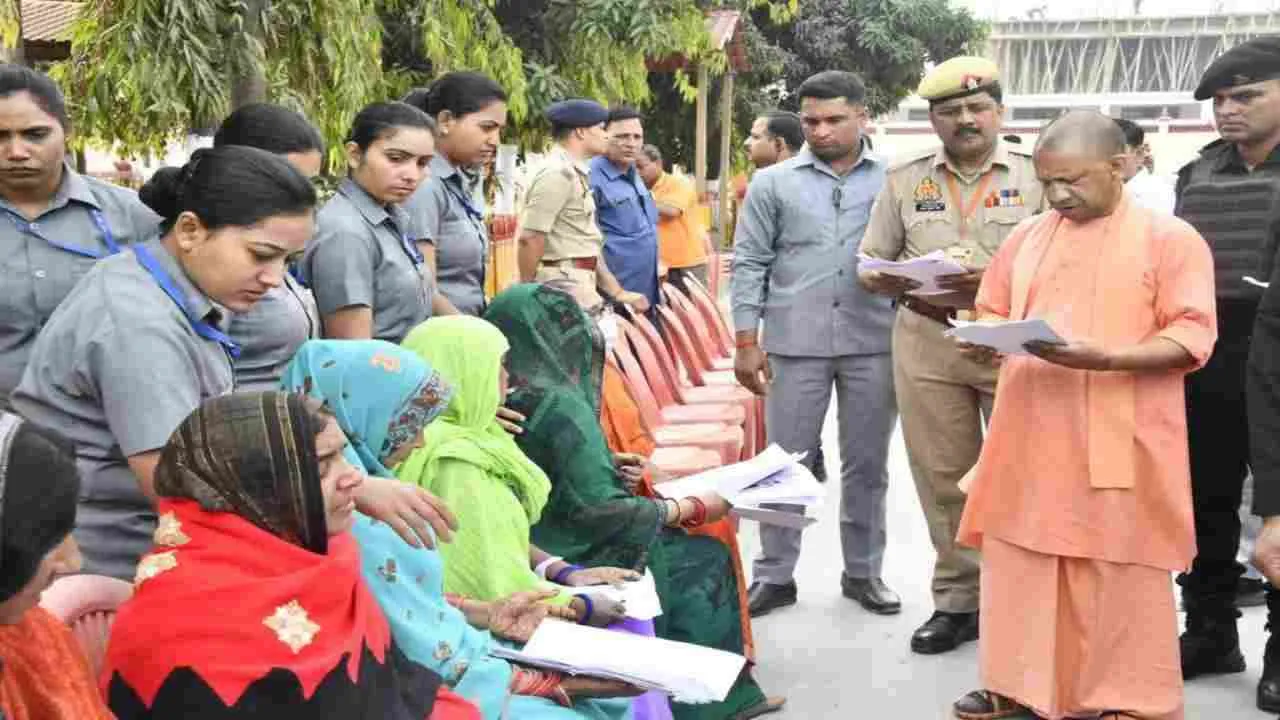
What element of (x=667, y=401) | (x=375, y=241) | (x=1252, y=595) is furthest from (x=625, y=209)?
(x=1252, y=595)

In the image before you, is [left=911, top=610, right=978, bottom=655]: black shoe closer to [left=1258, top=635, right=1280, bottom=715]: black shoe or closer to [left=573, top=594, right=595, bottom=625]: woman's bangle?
[left=1258, top=635, right=1280, bottom=715]: black shoe

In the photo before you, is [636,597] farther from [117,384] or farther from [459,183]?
[459,183]

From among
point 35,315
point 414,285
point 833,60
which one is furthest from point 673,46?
point 833,60

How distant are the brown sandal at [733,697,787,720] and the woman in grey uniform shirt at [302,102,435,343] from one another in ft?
4.91

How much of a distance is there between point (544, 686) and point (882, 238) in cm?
256

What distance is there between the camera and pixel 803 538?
6035mm

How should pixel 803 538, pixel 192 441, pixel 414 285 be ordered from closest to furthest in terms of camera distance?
1. pixel 192 441
2. pixel 414 285
3. pixel 803 538

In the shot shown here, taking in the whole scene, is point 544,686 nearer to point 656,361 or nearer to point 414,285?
point 414,285

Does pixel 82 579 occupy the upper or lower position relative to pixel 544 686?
upper

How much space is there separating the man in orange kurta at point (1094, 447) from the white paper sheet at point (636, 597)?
1178 mm

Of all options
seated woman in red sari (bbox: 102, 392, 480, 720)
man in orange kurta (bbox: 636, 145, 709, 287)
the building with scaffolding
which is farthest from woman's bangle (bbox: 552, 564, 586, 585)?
the building with scaffolding

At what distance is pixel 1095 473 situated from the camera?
3.46 m

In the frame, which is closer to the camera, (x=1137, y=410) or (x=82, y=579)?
(x=82, y=579)

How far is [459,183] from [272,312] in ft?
5.00
